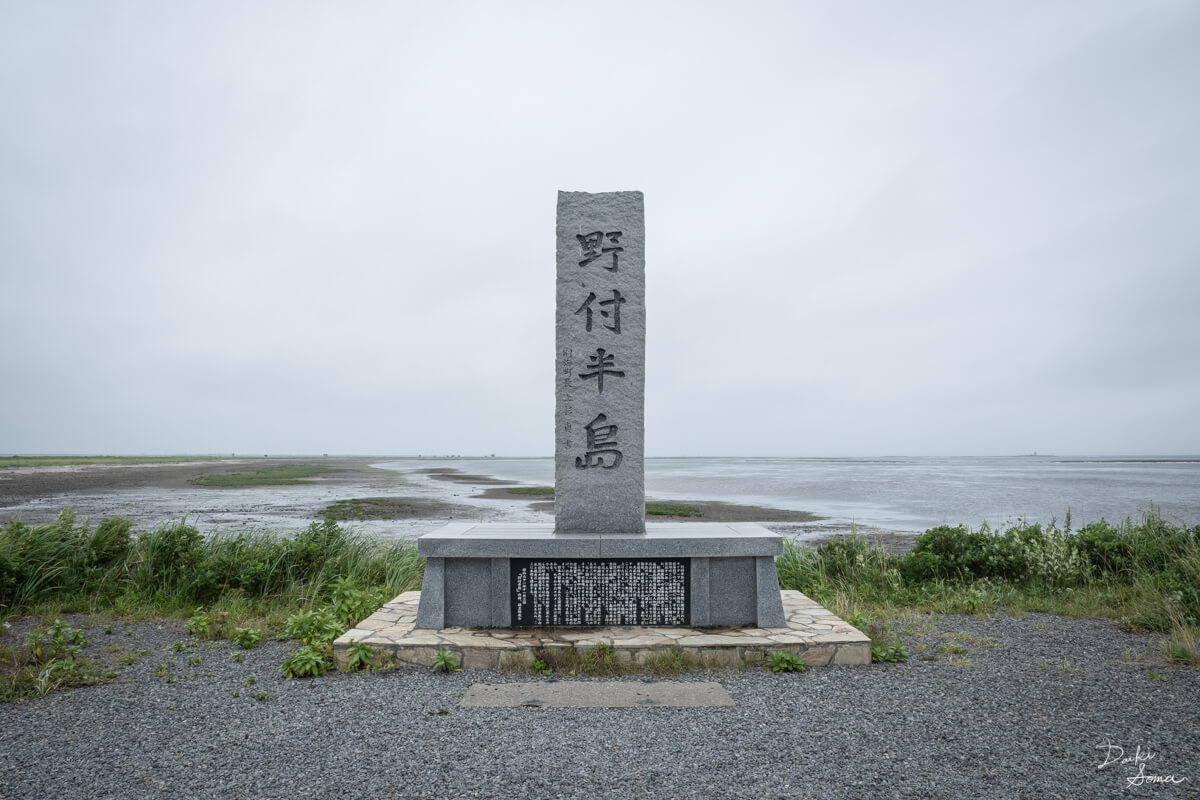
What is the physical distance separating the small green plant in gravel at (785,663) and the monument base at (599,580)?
650mm

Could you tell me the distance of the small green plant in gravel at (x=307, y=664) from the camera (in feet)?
16.7

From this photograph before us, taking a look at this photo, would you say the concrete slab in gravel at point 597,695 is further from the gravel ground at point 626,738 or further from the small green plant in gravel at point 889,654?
the small green plant in gravel at point 889,654

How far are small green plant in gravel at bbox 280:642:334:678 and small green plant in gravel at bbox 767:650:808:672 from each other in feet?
11.7

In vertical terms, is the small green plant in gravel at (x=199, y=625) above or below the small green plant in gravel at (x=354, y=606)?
below

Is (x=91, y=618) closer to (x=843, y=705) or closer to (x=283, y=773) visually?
(x=283, y=773)

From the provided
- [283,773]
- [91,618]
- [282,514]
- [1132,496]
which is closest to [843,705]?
[283,773]

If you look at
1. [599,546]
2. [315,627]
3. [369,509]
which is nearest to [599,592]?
[599,546]

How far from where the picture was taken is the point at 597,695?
15.1 feet

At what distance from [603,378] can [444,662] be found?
9.45ft

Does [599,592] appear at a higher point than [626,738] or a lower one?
higher

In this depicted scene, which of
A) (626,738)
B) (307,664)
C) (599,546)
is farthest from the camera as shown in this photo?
(599,546)

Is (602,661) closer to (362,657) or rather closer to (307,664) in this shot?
(362,657)

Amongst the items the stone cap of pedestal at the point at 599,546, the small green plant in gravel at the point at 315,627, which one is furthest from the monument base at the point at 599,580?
the small green plant in gravel at the point at 315,627

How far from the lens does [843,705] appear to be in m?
4.45
